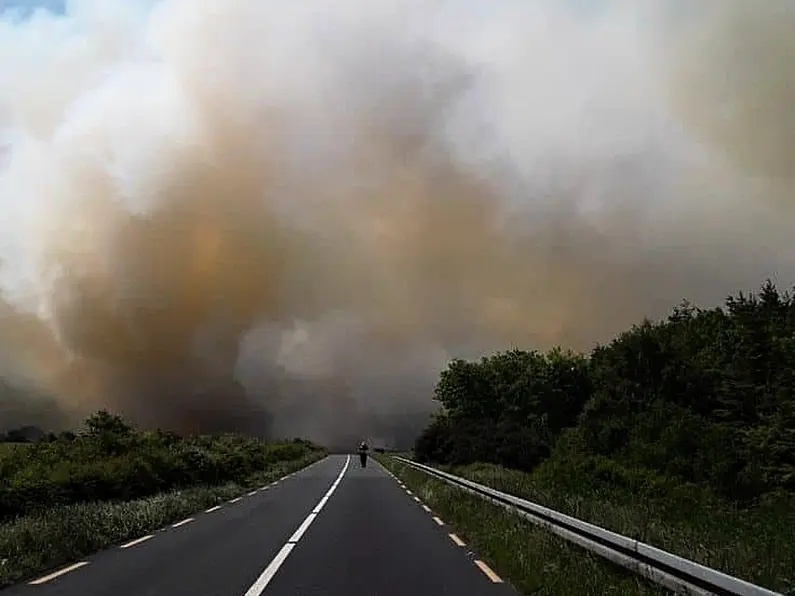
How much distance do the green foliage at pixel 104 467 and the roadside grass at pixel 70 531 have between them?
1.62 metres

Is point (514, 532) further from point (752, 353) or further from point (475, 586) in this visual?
point (752, 353)

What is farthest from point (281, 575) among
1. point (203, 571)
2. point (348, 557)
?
point (348, 557)

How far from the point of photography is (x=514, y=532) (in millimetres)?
15547

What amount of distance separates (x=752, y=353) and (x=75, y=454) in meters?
47.1

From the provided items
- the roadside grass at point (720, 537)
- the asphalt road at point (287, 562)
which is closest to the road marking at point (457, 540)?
the asphalt road at point (287, 562)

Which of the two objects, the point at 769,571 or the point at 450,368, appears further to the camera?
the point at 450,368

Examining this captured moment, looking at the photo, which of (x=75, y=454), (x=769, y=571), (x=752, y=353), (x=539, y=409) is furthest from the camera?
(x=539, y=409)

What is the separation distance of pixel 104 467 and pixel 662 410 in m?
42.5

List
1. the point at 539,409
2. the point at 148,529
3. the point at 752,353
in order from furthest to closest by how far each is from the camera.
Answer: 1. the point at 539,409
2. the point at 752,353
3. the point at 148,529

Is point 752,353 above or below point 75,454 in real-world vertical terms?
above

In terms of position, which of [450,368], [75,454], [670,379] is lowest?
[75,454]

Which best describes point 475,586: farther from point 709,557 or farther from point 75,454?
point 75,454

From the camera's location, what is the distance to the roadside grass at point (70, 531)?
13.5 m

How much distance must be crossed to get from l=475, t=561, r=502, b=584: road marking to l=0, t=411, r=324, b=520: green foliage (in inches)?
510
